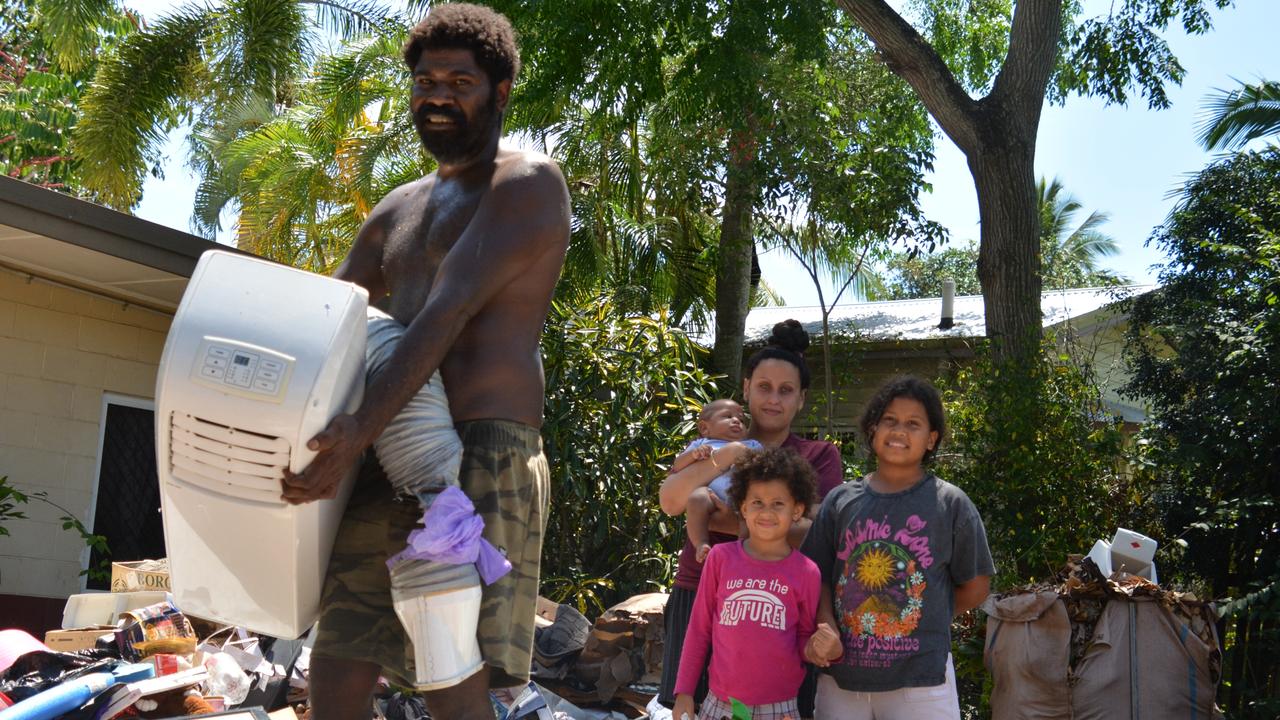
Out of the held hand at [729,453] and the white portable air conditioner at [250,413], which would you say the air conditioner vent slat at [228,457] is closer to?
the white portable air conditioner at [250,413]

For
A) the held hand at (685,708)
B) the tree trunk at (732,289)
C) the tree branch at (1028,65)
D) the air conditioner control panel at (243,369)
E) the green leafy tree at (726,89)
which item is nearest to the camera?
the air conditioner control panel at (243,369)

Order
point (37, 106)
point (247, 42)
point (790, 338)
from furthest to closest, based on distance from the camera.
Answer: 1. point (37, 106)
2. point (247, 42)
3. point (790, 338)

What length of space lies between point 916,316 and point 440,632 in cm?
1261

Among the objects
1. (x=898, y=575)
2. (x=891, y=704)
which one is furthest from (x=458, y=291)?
(x=891, y=704)

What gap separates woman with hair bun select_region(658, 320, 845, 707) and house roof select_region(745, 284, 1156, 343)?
22.5 ft

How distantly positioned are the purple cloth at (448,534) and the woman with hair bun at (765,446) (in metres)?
1.87

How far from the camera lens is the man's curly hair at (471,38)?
251 centimetres

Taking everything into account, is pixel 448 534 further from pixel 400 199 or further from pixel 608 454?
pixel 608 454

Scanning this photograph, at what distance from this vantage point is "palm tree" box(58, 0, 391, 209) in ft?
39.4

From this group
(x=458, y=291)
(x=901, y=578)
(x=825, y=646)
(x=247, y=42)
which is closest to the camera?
(x=458, y=291)

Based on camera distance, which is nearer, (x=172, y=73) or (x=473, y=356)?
(x=473, y=356)

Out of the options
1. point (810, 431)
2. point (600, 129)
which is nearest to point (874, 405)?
point (600, 129)

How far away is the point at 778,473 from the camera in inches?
150

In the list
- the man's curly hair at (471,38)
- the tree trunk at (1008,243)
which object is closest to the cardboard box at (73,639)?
the man's curly hair at (471,38)
